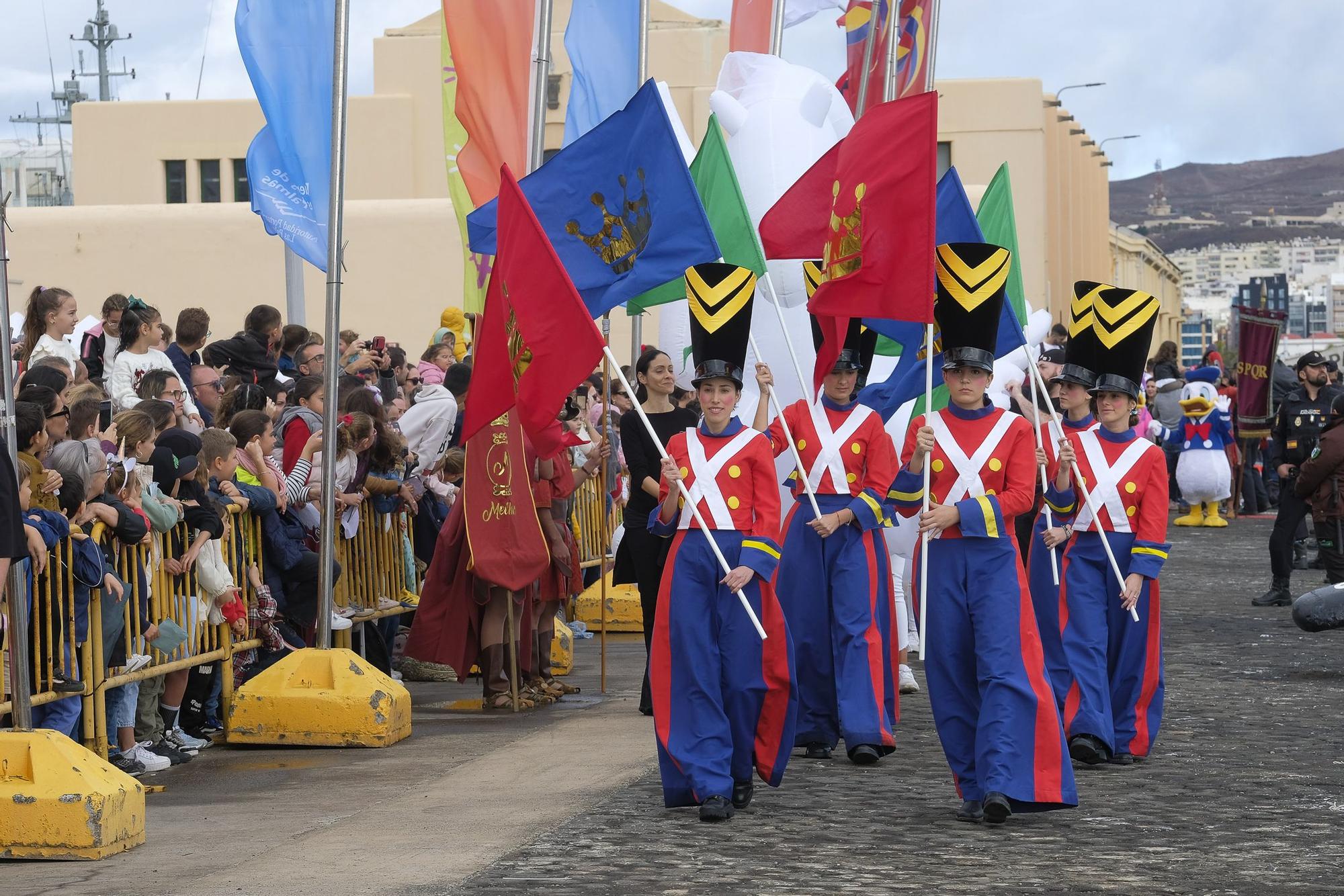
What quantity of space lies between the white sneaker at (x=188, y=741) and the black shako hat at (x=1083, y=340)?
434cm

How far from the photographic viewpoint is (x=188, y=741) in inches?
353

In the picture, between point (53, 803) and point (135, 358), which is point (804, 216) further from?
point (53, 803)

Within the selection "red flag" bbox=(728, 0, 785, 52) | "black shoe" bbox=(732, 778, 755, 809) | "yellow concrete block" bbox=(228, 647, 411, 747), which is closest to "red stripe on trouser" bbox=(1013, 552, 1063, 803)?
"black shoe" bbox=(732, 778, 755, 809)

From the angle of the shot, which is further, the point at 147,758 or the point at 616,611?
the point at 616,611

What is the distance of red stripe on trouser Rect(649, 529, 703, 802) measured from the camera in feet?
23.9

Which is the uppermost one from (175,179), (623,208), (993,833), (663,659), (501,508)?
(175,179)

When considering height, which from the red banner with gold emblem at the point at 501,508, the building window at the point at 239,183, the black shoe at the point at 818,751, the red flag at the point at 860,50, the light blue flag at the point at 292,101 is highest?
the building window at the point at 239,183

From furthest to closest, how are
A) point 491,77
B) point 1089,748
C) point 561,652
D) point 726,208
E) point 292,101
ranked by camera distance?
point 561,652 < point 491,77 < point 292,101 < point 726,208 < point 1089,748

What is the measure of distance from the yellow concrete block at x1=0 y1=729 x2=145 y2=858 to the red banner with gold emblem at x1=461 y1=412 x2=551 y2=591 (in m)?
3.42

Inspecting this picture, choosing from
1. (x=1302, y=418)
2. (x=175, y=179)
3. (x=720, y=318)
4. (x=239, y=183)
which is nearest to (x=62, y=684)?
(x=720, y=318)

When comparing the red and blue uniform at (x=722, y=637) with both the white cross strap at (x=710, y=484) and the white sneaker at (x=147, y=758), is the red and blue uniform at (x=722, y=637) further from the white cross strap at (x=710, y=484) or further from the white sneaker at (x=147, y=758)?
the white sneaker at (x=147, y=758)

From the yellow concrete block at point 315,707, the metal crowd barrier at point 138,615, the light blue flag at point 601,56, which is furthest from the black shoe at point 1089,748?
the light blue flag at point 601,56

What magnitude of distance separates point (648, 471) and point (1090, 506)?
2.23m

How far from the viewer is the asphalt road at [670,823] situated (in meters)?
6.10
